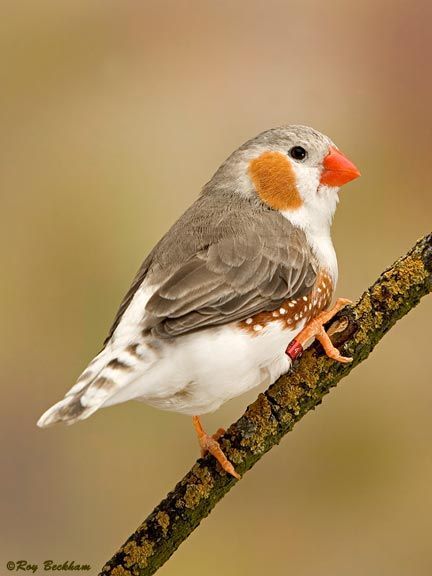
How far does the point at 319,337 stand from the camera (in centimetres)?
207

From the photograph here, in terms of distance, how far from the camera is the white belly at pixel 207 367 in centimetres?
197

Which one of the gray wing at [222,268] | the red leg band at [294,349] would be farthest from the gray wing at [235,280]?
the red leg band at [294,349]

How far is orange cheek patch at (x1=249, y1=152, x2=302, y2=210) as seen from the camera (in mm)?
2316

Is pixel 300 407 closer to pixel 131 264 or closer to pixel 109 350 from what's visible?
pixel 109 350

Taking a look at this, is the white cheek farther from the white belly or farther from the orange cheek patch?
the white belly

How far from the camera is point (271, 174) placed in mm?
2330

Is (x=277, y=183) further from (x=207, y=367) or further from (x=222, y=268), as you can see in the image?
(x=207, y=367)

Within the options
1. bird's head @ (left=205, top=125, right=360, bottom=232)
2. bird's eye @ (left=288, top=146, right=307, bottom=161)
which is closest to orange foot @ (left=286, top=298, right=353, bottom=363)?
bird's head @ (left=205, top=125, right=360, bottom=232)

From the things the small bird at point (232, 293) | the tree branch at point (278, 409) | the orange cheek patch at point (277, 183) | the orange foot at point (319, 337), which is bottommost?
the tree branch at point (278, 409)

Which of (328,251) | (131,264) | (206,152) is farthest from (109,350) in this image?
(206,152)

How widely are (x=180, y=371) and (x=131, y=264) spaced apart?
1.47 metres

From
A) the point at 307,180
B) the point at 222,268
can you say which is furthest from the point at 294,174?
the point at 222,268

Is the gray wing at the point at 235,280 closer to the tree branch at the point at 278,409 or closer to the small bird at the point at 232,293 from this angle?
the small bird at the point at 232,293

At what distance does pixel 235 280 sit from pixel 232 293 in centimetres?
4
